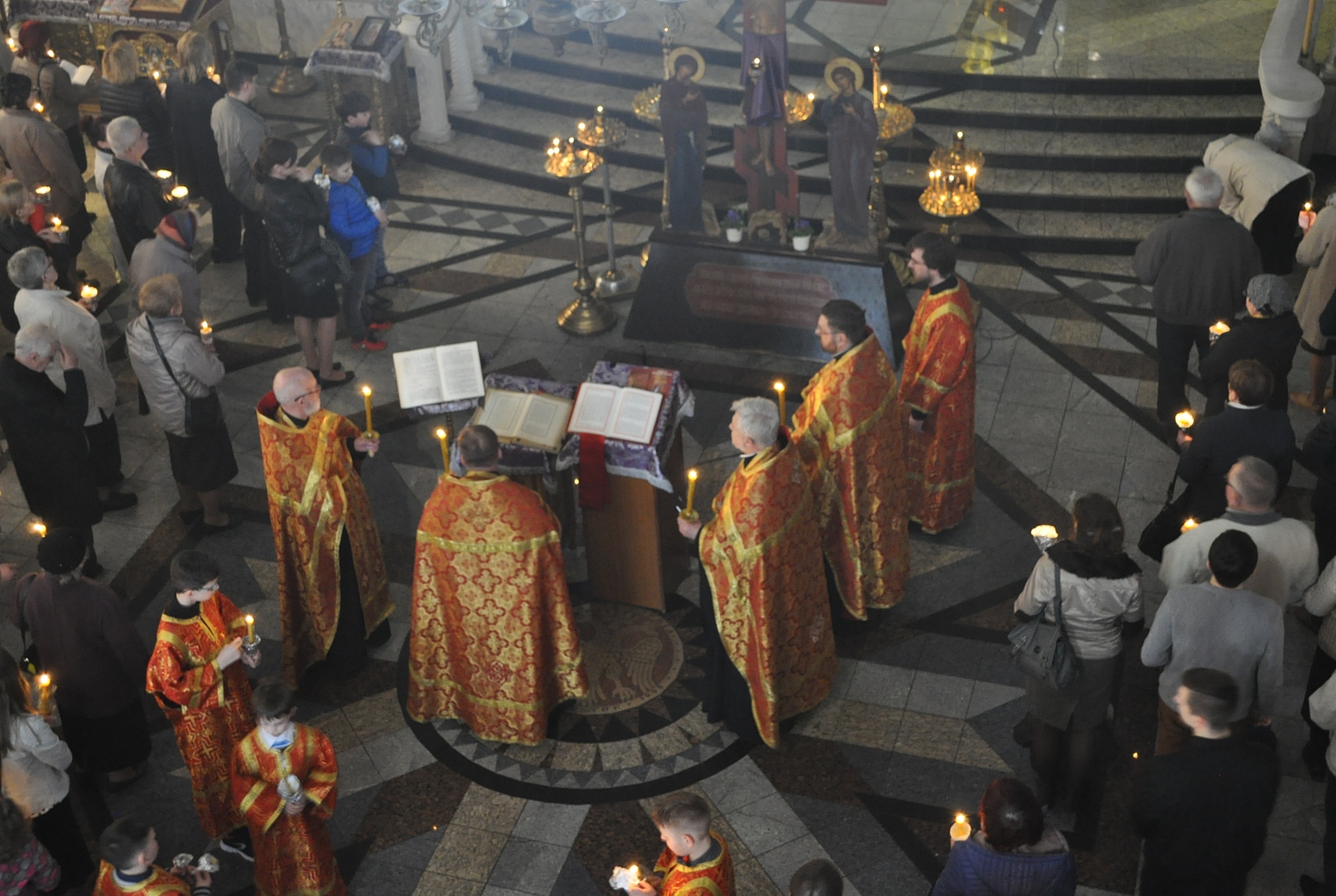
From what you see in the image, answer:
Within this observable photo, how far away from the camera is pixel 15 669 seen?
5.64 m

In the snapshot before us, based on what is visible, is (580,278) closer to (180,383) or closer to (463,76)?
(180,383)

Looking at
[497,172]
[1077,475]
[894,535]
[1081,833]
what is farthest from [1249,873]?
[497,172]

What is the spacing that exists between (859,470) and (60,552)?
144 inches

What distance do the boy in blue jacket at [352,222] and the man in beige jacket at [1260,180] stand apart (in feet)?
18.2

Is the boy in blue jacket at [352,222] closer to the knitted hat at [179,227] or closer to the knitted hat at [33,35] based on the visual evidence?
the knitted hat at [179,227]

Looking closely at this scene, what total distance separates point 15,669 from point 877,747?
3.79m

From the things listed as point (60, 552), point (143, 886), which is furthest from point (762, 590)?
point (60, 552)

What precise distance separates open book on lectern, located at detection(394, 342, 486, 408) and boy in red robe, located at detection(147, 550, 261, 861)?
A: 1670 millimetres

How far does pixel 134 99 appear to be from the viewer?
1066 centimetres

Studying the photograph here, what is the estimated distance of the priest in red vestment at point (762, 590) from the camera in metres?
6.14

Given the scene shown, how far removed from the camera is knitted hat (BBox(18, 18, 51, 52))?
1107 cm

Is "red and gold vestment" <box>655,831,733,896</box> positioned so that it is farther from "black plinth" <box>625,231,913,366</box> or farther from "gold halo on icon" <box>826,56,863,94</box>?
"gold halo on icon" <box>826,56,863,94</box>

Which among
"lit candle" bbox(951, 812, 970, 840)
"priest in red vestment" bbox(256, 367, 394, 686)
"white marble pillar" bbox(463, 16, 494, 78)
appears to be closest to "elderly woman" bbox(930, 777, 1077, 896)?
"lit candle" bbox(951, 812, 970, 840)

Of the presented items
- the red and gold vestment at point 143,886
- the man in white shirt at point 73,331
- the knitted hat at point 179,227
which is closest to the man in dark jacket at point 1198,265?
the knitted hat at point 179,227
